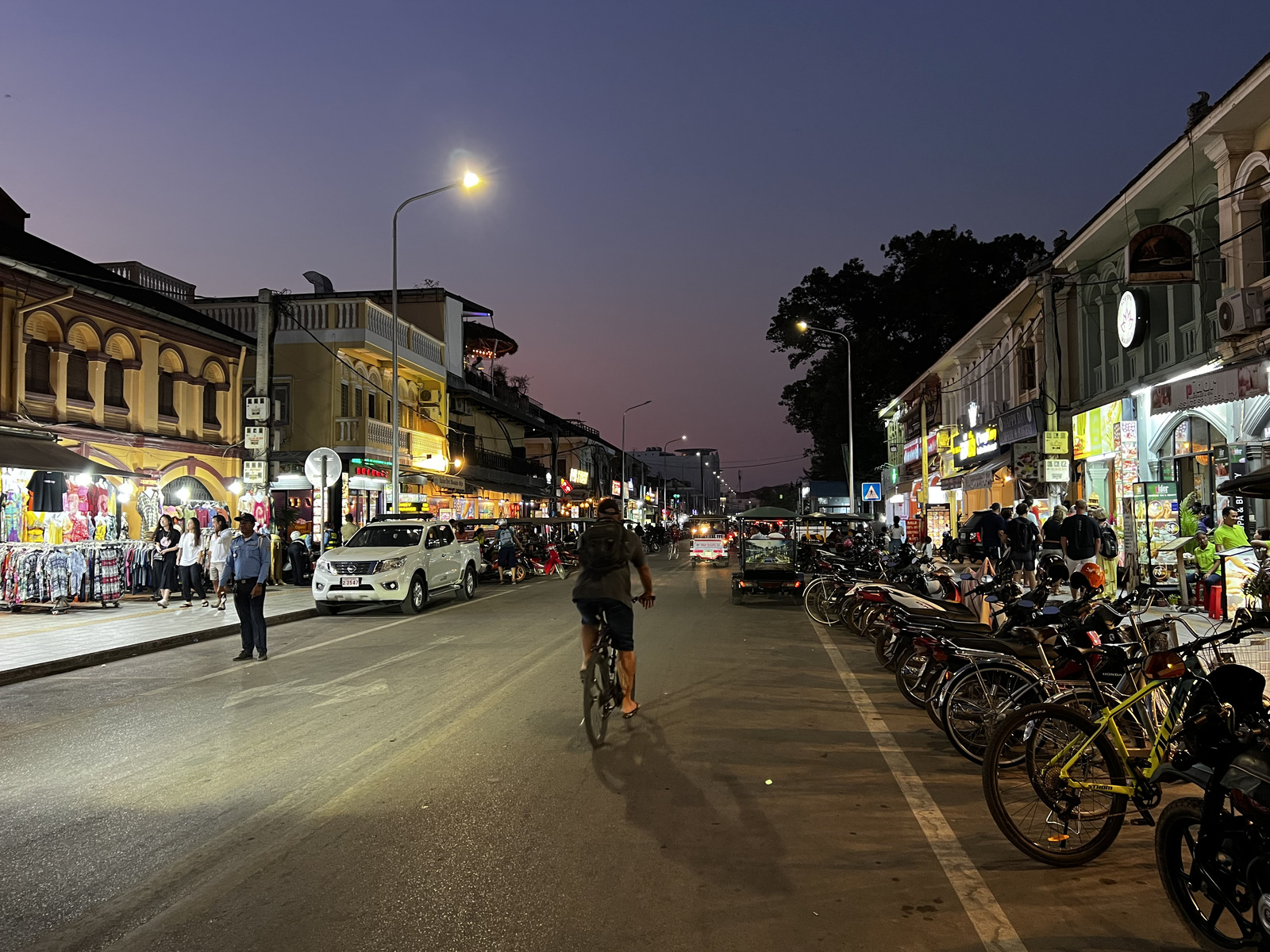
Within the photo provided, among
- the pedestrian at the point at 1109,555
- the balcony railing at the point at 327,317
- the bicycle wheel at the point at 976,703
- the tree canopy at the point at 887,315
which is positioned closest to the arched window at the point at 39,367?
the balcony railing at the point at 327,317

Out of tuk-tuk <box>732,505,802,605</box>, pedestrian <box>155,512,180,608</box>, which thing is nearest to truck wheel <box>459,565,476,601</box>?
pedestrian <box>155,512,180,608</box>

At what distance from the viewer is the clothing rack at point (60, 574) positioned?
17.3m

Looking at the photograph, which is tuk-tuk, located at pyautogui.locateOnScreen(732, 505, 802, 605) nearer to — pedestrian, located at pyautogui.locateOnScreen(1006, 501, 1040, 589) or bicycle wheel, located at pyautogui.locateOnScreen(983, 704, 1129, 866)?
pedestrian, located at pyautogui.locateOnScreen(1006, 501, 1040, 589)

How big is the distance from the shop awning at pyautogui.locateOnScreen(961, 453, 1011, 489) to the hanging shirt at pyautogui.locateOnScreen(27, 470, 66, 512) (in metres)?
21.7

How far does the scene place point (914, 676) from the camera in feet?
30.2

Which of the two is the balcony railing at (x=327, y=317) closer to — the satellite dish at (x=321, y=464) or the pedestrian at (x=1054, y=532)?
the satellite dish at (x=321, y=464)

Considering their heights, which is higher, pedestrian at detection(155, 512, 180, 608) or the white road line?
pedestrian at detection(155, 512, 180, 608)

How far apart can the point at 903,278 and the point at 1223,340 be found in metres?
41.2

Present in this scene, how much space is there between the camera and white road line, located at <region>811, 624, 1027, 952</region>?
13.3 ft

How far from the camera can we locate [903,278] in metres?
54.0

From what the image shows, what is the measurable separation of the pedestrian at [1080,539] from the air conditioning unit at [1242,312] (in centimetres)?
338

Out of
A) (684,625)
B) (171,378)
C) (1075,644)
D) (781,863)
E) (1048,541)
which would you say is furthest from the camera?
(171,378)

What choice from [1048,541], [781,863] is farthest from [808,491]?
[781,863]

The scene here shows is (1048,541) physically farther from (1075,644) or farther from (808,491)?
(808,491)
